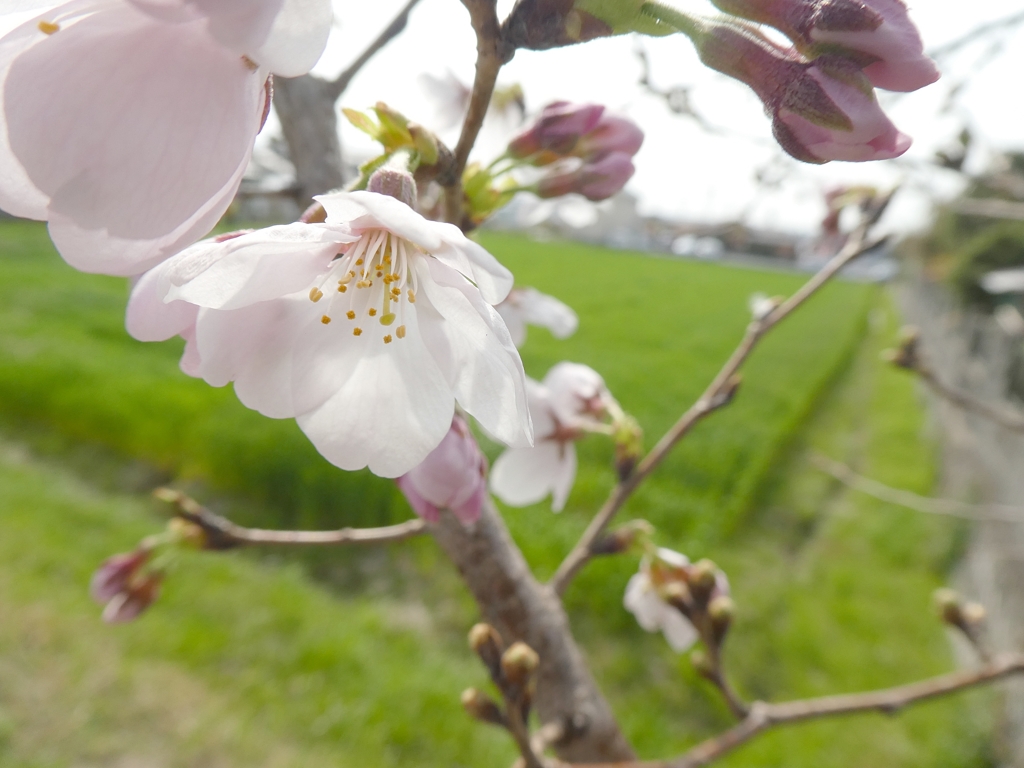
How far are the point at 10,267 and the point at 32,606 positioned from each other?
649cm

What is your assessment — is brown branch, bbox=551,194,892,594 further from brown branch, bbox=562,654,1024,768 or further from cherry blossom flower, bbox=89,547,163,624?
cherry blossom flower, bbox=89,547,163,624

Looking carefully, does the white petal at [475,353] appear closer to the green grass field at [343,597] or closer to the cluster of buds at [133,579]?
the cluster of buds at [133,579]

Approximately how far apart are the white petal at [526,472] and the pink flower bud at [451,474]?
14.5 inches

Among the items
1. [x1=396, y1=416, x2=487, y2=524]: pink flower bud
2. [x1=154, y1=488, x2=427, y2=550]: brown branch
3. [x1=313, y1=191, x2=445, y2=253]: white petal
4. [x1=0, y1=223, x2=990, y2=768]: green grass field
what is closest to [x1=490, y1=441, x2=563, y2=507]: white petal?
[x1=154, y1=488, x2=427, y2=550]: brown branch

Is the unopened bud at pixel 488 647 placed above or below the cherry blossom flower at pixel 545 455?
above

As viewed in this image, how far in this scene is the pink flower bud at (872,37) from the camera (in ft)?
0.92

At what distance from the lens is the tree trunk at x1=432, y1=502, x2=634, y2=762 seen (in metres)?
0.55

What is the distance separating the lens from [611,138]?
0.50 metres

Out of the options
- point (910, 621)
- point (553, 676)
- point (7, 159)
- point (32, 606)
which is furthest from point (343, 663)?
point (910, 621)

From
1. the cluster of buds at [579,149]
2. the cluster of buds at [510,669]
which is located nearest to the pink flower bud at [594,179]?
the cluster of buds at [579,149]

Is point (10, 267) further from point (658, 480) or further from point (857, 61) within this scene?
point (857, 61)

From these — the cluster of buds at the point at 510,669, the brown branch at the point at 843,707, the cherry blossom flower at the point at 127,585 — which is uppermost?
the cluster of buds at the point at 510,669

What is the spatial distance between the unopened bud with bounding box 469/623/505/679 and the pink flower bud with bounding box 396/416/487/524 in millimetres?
157

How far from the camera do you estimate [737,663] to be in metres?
2.44
